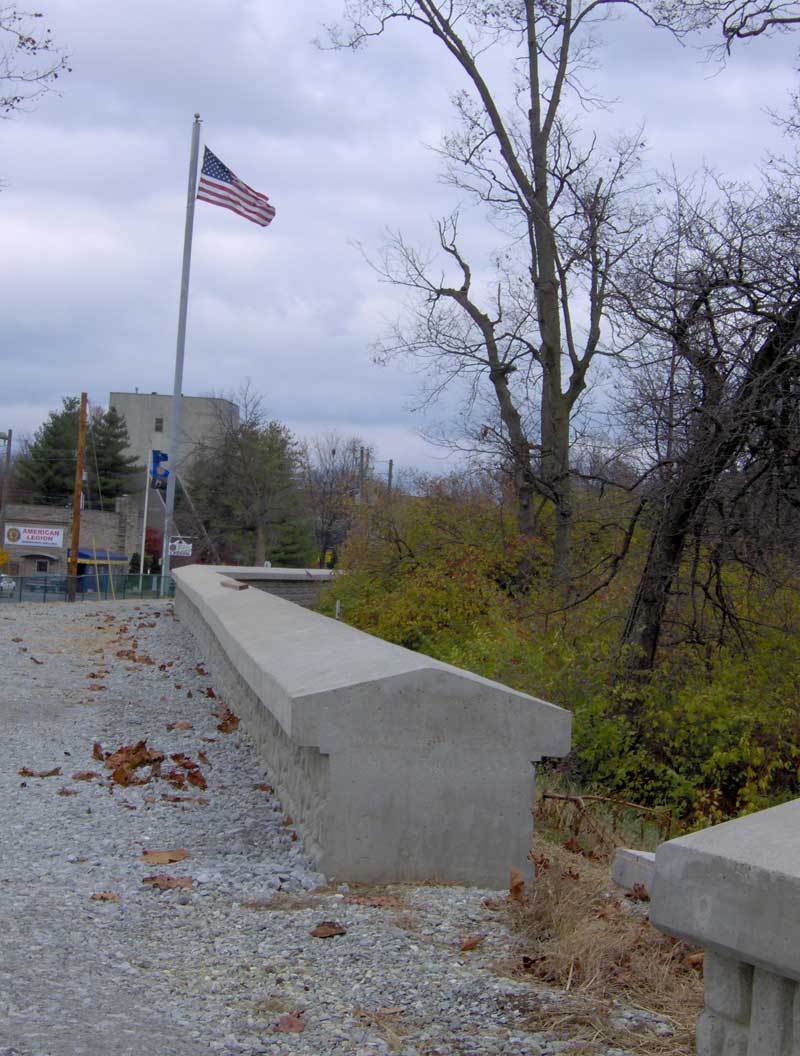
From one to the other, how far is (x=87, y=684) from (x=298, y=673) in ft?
24.8

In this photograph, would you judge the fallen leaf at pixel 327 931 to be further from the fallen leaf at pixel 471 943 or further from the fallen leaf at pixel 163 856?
the fallen leaf at pixel 163 856

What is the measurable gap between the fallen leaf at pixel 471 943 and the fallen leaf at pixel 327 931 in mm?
503

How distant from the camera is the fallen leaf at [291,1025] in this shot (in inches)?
150

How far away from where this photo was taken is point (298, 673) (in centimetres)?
660

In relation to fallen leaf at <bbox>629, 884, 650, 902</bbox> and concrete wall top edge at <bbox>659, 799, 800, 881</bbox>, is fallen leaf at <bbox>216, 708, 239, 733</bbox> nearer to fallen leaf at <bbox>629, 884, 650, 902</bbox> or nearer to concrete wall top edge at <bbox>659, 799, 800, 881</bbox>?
fallen leaf at <bbox>629, 884, 650, 902</bbox>

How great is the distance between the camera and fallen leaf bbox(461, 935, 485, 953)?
4.62 meters

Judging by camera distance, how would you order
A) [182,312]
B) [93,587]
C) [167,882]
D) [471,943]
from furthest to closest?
[93,587] < [182,312] < [167,882] < [471,943]

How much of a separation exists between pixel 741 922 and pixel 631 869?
3086 millimetres

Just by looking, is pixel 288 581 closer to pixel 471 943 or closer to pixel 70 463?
pixel 471 943

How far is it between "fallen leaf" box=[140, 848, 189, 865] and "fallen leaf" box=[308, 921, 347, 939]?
125 cm

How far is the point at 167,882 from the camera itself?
5.34 metres

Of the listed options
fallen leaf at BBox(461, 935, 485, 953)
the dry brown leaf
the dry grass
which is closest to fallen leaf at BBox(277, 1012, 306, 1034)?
the dry grass

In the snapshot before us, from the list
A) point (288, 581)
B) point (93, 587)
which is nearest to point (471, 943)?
point (288, 581)

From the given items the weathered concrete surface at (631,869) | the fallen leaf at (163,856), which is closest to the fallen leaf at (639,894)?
the weathered concrete surface at (631,869)
